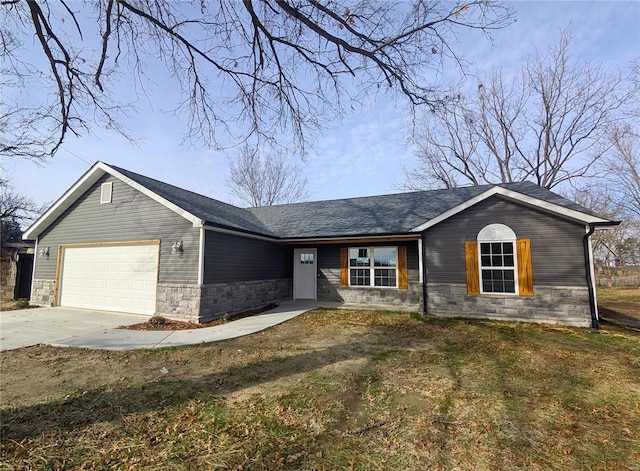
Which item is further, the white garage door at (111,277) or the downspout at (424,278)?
the white garage door at (111,277)

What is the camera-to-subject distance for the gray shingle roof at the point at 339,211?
412 inches

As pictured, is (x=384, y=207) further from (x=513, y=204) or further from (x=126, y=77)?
(x=126, y=77)

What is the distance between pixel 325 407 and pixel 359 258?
8.84 metres

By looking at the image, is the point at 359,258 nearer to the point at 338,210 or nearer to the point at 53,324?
the point at 338,210

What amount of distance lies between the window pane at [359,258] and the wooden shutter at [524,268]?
5044mm

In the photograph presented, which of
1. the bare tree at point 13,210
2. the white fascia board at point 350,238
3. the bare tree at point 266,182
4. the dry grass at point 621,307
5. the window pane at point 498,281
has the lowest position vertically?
the dry grass at point 621,307

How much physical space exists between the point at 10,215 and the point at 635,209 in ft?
154

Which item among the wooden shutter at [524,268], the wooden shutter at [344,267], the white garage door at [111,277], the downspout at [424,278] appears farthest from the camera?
the wooden shutter at [344,267]

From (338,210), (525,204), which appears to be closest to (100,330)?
(338,210)

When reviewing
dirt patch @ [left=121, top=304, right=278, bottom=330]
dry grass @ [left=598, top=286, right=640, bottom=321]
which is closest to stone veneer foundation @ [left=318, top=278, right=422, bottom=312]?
dirt patch @ [left=121, top=304, right=278, bottom=330]

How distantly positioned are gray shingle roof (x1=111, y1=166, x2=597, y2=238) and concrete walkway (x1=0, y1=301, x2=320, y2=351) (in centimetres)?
320

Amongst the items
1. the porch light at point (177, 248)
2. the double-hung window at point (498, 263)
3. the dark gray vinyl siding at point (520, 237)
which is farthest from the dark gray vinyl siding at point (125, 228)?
the double-hung window at point (498, 263)

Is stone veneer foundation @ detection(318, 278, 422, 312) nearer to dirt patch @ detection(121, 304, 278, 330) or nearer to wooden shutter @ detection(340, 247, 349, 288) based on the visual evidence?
wooden shutter @ detection(340, 247, 349, 288)

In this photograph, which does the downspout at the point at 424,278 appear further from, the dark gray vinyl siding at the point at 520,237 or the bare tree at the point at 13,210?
the bare tree at the point at 13,210
